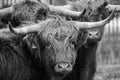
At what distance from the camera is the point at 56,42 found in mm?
6254

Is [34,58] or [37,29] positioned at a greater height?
[37,29]

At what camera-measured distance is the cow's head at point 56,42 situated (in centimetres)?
612

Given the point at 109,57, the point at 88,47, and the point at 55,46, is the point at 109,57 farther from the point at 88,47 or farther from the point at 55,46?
the point at 55,46

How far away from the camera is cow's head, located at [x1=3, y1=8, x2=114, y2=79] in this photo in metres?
6.12

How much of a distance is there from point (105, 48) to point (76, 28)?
30.1ft

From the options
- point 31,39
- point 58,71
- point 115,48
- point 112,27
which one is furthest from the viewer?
point 115,48

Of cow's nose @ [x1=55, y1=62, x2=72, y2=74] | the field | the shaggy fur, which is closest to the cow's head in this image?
cow's nose @ [x1=55, y1=62, x2=72, y2=74]

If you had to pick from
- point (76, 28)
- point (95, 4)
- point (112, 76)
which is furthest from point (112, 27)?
point (76, 28)

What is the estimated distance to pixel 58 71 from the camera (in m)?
6.05

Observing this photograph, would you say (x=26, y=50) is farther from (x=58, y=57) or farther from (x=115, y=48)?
(x=115, y=48)

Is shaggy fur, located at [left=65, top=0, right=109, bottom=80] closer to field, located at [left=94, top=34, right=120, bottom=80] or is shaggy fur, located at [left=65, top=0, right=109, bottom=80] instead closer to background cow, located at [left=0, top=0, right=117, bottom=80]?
background cow, located at [left=0, top=0, right=117, bottom=80]

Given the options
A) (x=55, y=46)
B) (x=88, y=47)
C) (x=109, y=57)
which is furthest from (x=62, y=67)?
(x=109, y=57)

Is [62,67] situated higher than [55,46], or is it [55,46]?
[55,46]

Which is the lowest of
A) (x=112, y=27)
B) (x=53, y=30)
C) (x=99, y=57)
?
(x=99, y=57)
